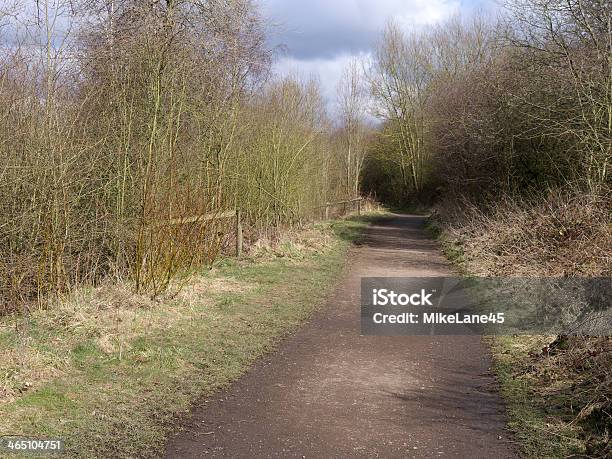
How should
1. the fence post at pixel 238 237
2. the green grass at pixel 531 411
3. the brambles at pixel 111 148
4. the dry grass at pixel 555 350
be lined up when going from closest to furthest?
the green grass at pixel 531 411 → the dry grass at pixel 555 350 → the brambles at pixel 111 148 → the fence post at pixel 238 237

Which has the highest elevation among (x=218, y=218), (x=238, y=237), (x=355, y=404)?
(x=218, y=218)

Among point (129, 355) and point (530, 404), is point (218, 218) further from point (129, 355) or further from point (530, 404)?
point (530, 404)

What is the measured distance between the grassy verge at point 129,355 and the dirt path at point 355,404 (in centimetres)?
36

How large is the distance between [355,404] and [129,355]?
2636 mm

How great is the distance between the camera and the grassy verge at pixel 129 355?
4.63m

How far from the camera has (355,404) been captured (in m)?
5.41

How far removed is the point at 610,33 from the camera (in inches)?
496

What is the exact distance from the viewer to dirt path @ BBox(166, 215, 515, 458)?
446cm

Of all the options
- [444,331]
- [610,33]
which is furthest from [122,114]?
[610,33]

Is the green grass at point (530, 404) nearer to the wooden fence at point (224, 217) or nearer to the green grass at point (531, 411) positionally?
the green grass at point (531, 411)

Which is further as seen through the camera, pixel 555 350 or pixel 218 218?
pixel 218 218

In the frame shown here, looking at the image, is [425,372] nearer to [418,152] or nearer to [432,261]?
[432,261]

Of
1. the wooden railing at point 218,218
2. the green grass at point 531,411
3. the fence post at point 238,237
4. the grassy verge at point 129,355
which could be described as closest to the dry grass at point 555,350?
the green grass at point 531,411

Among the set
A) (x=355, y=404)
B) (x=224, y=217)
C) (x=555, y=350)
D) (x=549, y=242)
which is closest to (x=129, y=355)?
(x=355, y=404)
